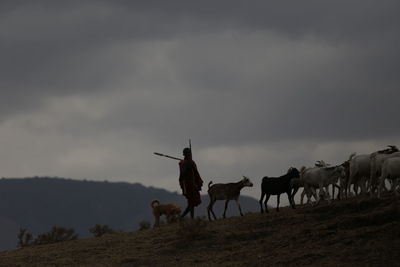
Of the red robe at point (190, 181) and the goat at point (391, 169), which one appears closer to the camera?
the goat at point (391, 169)

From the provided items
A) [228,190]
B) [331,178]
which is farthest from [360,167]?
[228,190]

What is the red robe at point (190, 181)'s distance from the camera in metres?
23.6

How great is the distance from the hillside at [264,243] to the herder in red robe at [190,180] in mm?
1048

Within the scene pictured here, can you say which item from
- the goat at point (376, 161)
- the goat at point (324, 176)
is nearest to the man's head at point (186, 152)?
the goat at point (324, 176)

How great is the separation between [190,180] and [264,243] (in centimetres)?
525

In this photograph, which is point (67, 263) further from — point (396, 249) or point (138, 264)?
point (396, 249)

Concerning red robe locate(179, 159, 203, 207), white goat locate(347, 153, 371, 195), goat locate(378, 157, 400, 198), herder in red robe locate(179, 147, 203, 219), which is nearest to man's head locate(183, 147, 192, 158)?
herder in red robe locate(179, 147, 203, 219)

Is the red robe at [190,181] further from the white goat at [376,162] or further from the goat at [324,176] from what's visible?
the white goat at [376,162]

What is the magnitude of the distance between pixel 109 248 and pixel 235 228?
12.3ft

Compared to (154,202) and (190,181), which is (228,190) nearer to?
(190,181)

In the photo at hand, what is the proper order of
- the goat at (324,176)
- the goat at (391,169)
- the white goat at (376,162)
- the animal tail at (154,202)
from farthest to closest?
the animal tail at (154,202) → the goat at (324,176) → the white goat at (376,162) → the goat at (391,169)

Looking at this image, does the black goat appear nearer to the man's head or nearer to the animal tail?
the man's head

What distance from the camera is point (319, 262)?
16.5 metres

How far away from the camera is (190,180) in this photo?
2378cm
